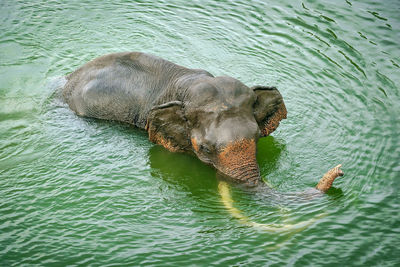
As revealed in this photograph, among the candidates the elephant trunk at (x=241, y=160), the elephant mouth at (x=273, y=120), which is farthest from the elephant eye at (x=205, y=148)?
the elephant mouth at (x=273, y=120)

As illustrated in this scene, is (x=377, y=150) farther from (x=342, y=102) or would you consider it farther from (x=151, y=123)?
(x=151, y=123)

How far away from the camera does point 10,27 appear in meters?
12.0

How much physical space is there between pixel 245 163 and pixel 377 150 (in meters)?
2.50

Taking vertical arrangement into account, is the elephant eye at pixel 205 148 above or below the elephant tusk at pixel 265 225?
above

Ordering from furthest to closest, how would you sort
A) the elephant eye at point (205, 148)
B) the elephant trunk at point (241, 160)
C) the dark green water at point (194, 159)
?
the elephant eye at point (205, 148) < the elephant trunk at point (241, 160) < the dark green water at point (194, 159)

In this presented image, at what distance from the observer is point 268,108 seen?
24.2ft

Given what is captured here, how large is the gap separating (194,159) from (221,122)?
132 centimetres

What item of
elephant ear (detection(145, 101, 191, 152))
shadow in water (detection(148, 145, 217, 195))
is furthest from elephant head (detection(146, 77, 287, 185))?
shadow in water (detection(148, 145, 217, 195))

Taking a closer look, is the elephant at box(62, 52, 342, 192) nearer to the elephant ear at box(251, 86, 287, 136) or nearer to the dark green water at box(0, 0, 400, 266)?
the elephant ear at box(251, 86, 287, 136)

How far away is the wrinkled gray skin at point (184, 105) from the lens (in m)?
6.50

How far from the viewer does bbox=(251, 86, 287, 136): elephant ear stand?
23.9 feet

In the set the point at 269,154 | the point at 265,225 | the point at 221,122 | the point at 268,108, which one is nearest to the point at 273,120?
the point at 268,108

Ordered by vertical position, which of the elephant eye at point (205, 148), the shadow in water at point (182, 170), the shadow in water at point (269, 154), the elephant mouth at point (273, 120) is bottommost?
the shadow in water at point (182, 170)

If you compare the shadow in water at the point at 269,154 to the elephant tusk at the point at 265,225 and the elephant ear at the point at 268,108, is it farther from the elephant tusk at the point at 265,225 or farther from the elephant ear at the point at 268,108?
the elephant tusk at the point at 265,225
